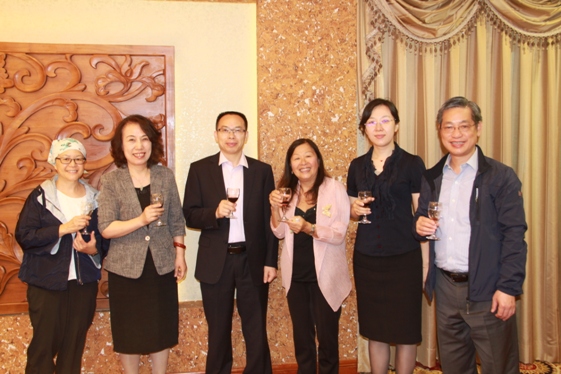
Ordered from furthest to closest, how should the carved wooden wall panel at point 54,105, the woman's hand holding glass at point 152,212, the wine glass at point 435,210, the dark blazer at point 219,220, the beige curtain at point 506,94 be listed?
1. the beige curtain at point 506,94
2. the carved wooden wall panel at point 54,105
3. the dark blazer at point 219,220
4. the woman's hand holding glass at point 152,212
5. the wine glass at point 435,210

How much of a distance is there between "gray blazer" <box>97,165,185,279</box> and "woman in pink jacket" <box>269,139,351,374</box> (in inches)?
29.9

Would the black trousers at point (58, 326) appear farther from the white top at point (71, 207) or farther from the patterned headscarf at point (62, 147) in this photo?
the patterned headscarf at point (62, 147)

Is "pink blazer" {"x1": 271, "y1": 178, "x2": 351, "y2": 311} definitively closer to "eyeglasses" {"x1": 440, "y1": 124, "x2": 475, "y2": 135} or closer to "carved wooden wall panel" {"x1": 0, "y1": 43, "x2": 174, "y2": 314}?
"eyeglasses" {"x1": 440, "y1": 124, "x2": 475, "y2": 135}

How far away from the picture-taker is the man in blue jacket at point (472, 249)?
2.43 m

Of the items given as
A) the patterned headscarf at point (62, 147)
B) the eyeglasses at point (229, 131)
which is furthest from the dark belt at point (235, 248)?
the patterned headscarf at point (62, 147)

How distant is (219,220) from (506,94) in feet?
9.06

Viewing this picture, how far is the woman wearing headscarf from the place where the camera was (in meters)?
2.76

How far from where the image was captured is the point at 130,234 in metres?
2.89

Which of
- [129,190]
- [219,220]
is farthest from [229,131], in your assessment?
[129,190]

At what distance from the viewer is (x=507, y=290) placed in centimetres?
239

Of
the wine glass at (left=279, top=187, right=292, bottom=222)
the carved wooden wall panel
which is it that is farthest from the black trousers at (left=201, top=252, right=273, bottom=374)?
the carved wooden wall panel

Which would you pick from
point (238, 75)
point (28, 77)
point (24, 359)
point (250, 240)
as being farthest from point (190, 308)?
point (28, 77)

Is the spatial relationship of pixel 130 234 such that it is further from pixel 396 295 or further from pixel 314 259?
pixel 396 295

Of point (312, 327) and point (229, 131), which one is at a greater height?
point (229, 131)
